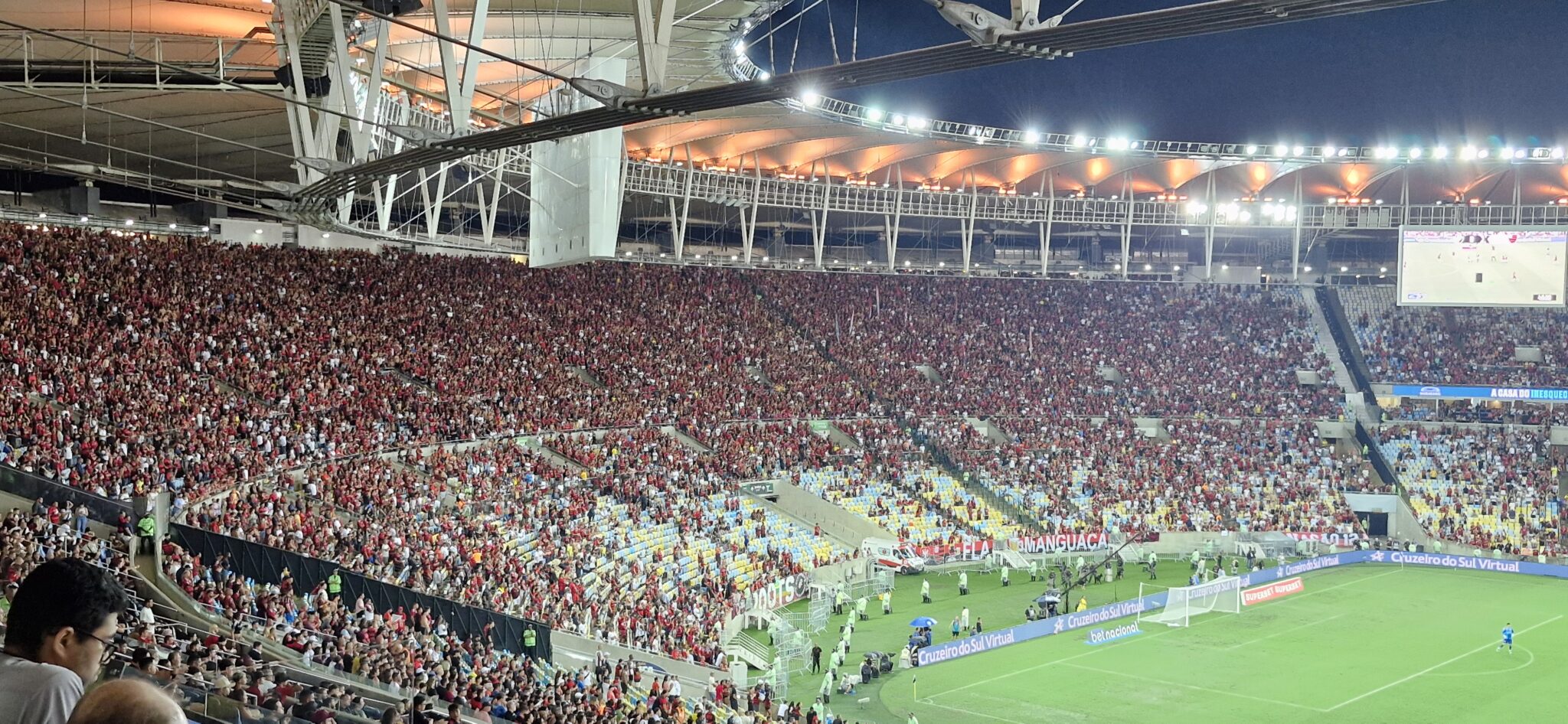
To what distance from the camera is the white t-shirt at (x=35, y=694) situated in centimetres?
338

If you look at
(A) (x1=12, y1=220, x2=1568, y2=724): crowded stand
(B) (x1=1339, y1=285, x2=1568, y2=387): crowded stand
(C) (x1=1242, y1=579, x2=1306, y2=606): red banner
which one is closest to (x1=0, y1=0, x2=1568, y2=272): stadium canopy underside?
(A) (x1=12, y1=220, x2=1568, y2=724): crowded stand

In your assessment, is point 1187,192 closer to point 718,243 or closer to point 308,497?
point 718,243

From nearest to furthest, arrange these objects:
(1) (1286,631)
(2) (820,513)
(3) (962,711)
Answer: (3) (962,711) → (1) (1286,631) → (2) (820,513)

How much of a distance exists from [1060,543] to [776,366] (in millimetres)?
13849

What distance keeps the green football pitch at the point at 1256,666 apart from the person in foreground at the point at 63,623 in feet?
86.6

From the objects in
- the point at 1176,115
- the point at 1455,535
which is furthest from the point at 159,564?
the point at 1176,115

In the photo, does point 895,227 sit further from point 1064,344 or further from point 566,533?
point 566,533

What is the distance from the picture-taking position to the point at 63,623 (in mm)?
3609

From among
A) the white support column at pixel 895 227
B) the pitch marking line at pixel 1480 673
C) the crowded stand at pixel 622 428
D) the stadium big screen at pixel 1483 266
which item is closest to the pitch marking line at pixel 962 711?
the crowded stand at pixel 622 428

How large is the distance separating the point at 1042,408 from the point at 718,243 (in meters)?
18.0

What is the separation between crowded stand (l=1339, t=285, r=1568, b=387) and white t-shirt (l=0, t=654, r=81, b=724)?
2660 inches

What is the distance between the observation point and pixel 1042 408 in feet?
197

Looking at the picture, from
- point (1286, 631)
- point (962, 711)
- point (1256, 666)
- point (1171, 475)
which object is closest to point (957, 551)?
point (1286, 631)

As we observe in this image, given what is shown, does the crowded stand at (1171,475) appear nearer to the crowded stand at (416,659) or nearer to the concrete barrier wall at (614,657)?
the concrete barrier wall at (614,657)
